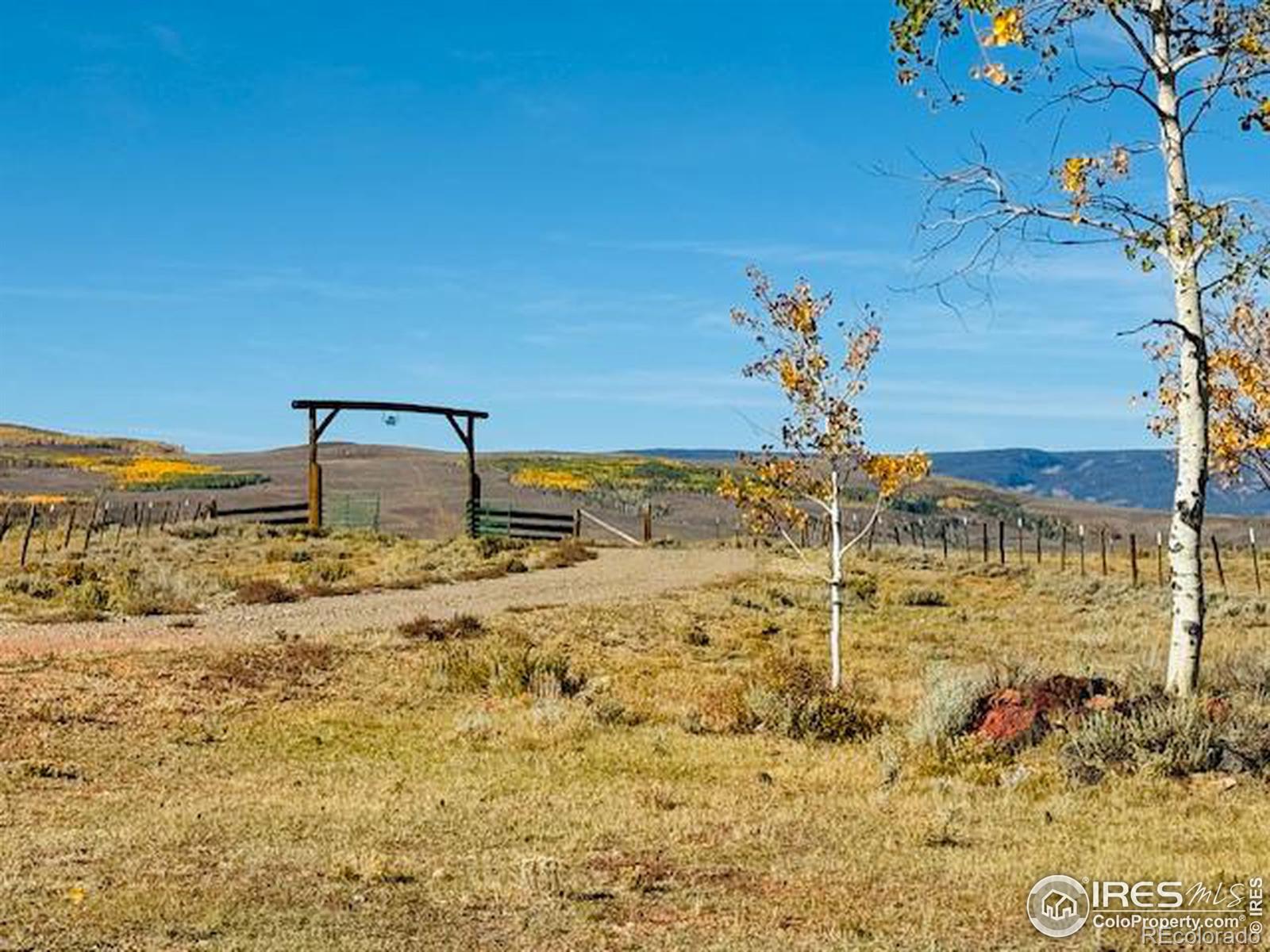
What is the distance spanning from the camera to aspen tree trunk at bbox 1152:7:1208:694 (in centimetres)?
1391

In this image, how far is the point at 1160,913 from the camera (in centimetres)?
826

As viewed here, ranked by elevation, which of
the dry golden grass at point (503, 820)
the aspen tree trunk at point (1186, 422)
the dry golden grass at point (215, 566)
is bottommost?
the dry golden grass at point (503, 820)

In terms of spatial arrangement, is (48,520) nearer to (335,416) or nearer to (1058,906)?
(335,416)

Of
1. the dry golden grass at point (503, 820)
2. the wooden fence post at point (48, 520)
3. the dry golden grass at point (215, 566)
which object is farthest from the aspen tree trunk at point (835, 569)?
the wooden fence post at point (48, 520)

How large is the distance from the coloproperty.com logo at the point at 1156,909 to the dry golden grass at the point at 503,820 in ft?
0.56

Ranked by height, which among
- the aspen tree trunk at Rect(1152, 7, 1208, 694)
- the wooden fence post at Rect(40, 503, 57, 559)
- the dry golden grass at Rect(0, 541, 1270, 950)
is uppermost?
the aspen tree trunk at Rect(1152, 7, 1208, 694)

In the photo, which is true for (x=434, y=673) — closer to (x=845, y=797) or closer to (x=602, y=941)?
(x=845, y=797)

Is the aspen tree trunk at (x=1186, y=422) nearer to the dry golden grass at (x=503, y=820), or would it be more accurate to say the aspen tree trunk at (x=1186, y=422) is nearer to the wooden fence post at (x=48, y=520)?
the dry golden grass at (x=503, y=820)

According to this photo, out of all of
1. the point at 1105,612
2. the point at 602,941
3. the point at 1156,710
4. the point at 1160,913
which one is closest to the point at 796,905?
the point at 602,941

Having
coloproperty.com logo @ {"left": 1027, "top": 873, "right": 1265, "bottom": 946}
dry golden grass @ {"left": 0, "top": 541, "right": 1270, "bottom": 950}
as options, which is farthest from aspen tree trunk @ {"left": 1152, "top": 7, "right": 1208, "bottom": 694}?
coloproperty.com logo @ {"left": 1027, "top": 873, "right": 1265, "bottom": 946}

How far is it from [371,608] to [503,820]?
18969 mm

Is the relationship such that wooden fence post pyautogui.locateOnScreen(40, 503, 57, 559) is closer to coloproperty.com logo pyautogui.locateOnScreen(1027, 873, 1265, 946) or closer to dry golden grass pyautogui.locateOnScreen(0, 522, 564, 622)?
dry golden grass pyautogui.locateOnScreen(0, 522, 564, 622)

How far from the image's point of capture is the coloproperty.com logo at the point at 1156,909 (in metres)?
7.84

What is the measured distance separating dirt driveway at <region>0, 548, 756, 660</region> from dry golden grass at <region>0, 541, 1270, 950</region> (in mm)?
2633
